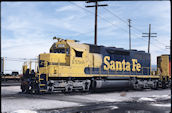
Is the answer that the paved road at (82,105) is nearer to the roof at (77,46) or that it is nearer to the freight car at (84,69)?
the freight car at (84,69)

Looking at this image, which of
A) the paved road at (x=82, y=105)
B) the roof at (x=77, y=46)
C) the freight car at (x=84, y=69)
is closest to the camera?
the paved road at (x=82, y=105)

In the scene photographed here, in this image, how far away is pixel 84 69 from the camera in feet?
57.5

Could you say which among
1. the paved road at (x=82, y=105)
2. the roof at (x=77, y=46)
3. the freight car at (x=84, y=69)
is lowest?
the paved road at (x=82, y=105)

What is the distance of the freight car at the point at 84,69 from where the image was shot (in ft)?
51.9

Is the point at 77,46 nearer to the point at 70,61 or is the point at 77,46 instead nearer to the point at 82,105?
the point at 70,61

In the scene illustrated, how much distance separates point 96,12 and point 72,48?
12.6 m

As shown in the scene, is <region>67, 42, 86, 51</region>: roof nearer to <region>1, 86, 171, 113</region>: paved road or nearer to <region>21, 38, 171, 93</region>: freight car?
<region>21, 38, 171, 93</region>: freight car

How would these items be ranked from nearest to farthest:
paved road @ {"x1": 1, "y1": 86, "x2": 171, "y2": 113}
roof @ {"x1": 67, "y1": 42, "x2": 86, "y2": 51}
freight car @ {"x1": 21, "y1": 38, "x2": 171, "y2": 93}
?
1. paved road @ {"x1": 1, "y1": 86, "x2": 171, "y2": 113}
2. freight car @ {"x1": 21, "y1": 38, "x2": 171, "y2": 93}
3. roof @ {"x1": 67, "y1": 42, "x2": 86, "y2": 51}

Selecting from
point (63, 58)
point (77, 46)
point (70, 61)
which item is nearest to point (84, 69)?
point (70, 61)

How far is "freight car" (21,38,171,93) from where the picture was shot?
15820mm

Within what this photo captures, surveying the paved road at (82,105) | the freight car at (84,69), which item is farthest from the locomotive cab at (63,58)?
the paved road at (82,105)

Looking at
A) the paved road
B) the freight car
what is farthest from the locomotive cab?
the paved road

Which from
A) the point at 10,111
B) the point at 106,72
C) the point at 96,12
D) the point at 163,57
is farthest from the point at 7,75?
the point at 10,111

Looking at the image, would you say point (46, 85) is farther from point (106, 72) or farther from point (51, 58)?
point (106, 72)
